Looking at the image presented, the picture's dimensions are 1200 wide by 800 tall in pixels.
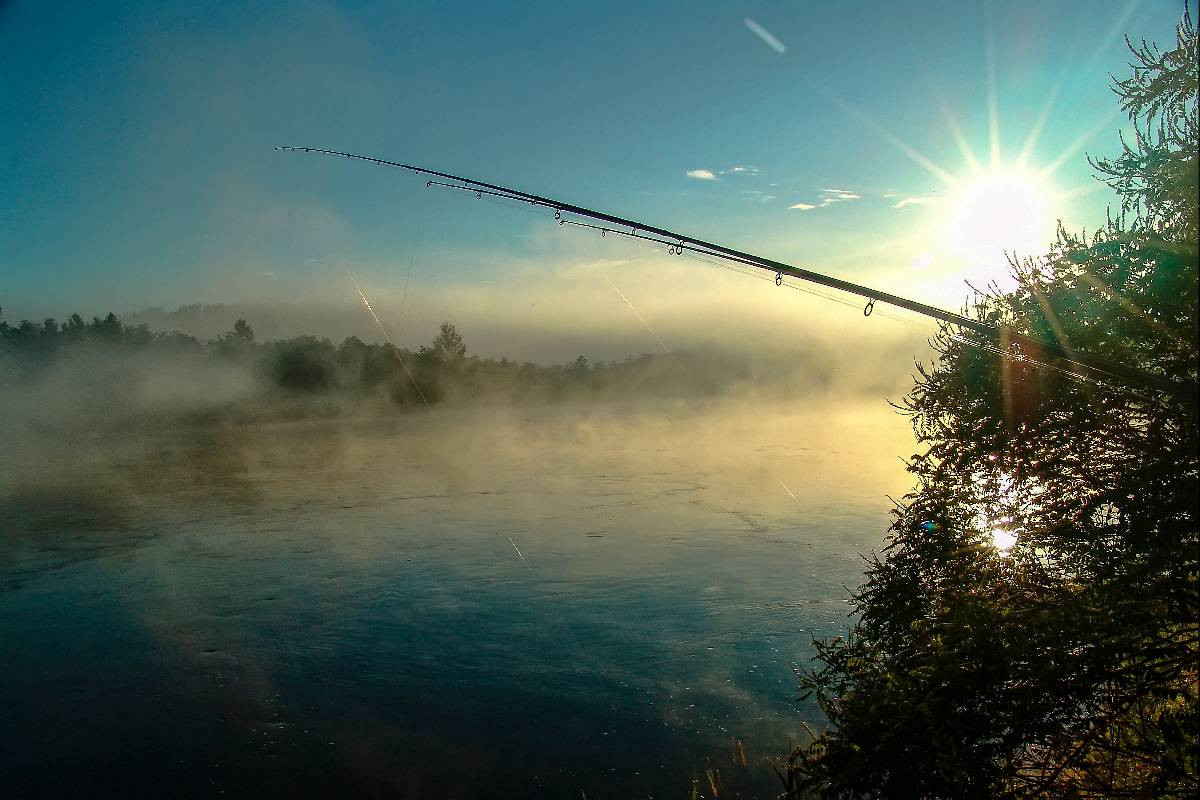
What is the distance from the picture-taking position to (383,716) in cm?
1784

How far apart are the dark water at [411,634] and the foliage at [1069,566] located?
412 cm

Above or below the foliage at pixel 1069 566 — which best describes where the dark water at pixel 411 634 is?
below

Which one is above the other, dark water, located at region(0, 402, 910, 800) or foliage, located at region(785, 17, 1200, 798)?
foliage, located at region(785, 17, 1200, 798)

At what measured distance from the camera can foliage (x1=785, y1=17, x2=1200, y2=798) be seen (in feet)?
32.5

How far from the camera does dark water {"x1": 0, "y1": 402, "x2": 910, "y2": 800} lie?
614 inches

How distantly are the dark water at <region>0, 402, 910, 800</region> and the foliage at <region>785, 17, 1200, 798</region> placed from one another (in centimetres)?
412

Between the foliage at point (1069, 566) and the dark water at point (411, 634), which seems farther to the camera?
the dark water at point (411, 634)

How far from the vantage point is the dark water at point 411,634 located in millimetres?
15602

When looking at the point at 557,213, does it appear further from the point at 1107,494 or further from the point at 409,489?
the point at 409,489

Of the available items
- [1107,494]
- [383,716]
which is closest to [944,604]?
[1107,494]

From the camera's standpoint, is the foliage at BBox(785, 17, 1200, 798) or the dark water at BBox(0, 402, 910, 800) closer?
the foliage at BBox(785, 17, 1200, 798)

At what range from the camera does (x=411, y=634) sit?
2358 centimetres

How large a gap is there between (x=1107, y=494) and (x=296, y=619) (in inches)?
883

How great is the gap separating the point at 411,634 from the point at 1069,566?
1783 centimetres
